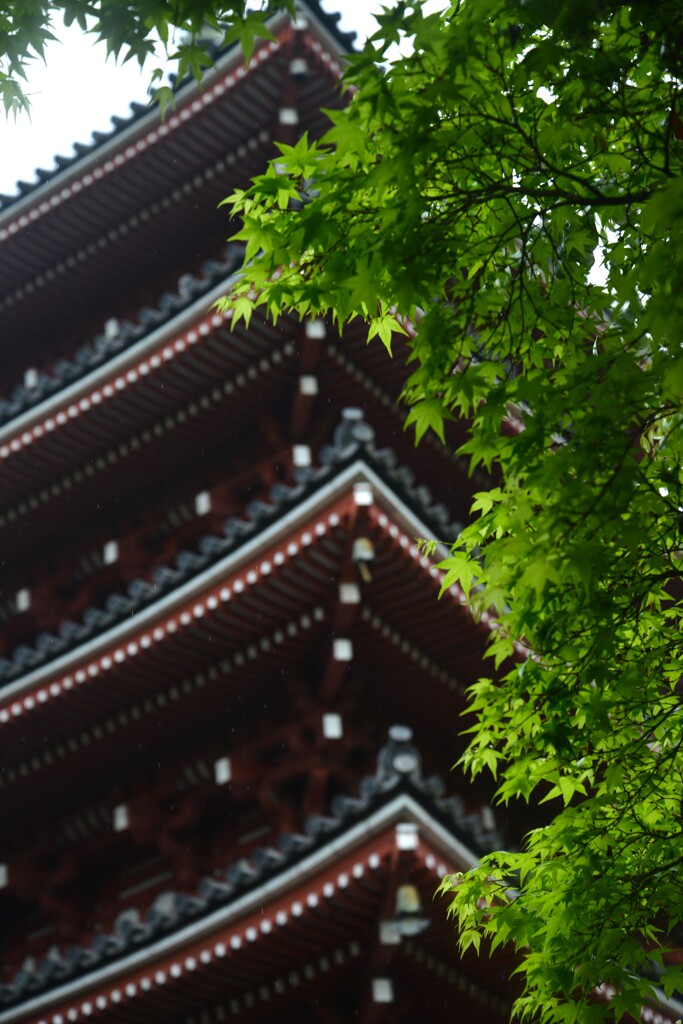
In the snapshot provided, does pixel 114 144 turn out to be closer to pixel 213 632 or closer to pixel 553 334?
pixel 213 632

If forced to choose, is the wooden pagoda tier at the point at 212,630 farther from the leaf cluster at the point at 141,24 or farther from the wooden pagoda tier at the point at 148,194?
the leaf cluster at the point at 141,24

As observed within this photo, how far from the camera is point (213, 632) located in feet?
36.2

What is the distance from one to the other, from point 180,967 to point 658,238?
7843mm

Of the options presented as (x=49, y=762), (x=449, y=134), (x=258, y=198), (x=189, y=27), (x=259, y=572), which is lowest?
(x=449, y=134)

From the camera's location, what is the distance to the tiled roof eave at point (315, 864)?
9.49 meters

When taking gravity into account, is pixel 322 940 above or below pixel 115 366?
below

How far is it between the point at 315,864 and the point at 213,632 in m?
2.27

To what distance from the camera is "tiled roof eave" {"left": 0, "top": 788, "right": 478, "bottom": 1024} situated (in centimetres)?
949

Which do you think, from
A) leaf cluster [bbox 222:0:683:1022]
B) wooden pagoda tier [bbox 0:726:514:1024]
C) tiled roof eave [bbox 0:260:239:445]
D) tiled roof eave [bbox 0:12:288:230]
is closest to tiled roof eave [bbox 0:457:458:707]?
wooden pagoda tier [bbox 0:726:514:1024]

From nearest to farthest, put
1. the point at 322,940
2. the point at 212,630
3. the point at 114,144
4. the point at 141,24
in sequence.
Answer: the point at 141,24, the point at 322,940, the point at 212,630, the point at 114,144

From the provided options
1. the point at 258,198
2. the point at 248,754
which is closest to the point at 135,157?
the point at 248,754

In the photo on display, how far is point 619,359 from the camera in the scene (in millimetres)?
4281

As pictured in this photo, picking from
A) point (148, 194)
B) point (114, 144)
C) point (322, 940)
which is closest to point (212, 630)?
point (322, 940)

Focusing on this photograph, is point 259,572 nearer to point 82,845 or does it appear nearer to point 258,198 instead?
point 82,845
